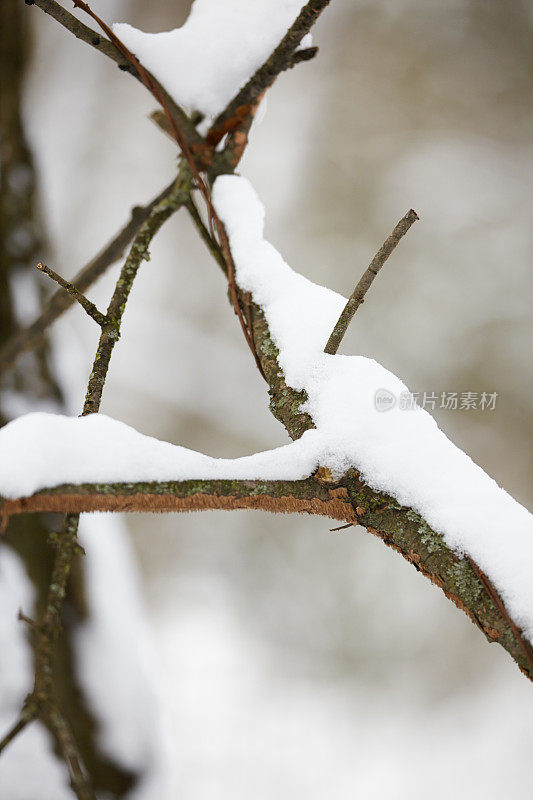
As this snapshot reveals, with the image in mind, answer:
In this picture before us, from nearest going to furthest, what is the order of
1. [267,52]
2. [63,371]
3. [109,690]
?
[267,52]
[109,690]
[63,371]

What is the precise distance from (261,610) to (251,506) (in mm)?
2065

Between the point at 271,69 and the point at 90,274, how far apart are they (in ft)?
1.28

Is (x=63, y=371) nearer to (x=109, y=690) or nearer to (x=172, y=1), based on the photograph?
(x=109, y=690)

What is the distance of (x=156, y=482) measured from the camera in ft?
1.26

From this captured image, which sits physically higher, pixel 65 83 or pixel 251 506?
pixel 65 83

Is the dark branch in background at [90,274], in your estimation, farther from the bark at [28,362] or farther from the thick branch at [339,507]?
the thick branch at [339,507]

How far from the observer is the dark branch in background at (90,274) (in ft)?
2.24

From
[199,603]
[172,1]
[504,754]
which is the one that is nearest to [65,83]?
[172,1]

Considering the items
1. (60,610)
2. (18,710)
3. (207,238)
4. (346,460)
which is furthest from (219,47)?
(18,710)

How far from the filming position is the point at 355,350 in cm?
203

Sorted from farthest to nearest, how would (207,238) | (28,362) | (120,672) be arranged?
(28,362)
(120,672)
(207,238)

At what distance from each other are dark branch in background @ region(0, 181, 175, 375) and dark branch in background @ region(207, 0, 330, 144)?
0.11 meters

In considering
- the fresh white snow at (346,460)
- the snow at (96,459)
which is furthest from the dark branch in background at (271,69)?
the snow at (96,459)

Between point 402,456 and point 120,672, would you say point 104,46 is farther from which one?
point 120,672
